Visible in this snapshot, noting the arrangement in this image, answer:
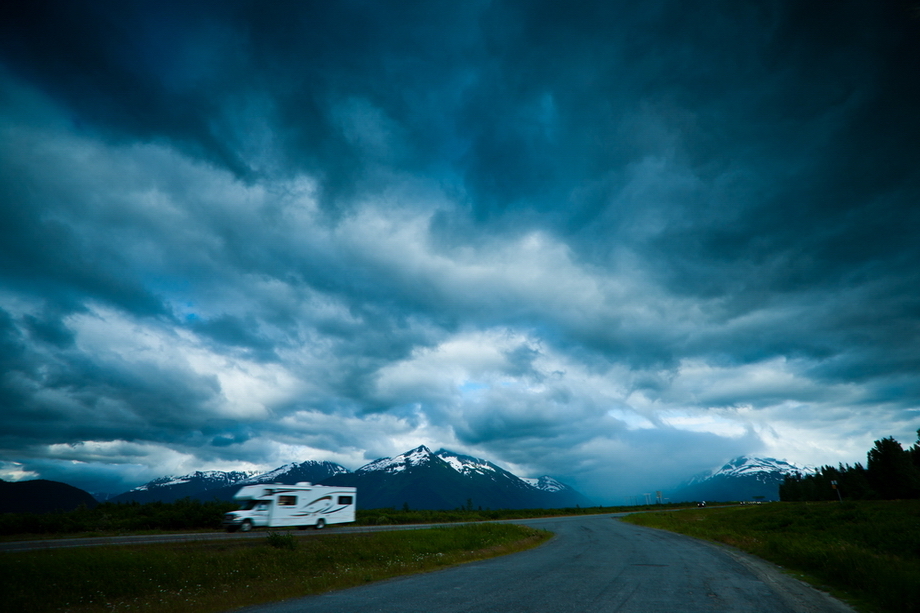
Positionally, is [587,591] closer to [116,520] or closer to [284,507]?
[284,507]

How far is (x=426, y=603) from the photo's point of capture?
11883 millimetres

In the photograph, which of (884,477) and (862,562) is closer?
(862,562)

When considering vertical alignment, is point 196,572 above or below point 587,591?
above

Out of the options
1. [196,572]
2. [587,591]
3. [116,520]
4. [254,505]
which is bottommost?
[587,591]

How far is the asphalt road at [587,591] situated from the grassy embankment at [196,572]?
219 cm

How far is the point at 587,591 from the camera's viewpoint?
13.1 m

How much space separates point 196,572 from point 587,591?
15.5 m

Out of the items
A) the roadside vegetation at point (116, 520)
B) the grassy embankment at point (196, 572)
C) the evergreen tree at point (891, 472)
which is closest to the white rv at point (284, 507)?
the roadside vegetation at point (116, 520)

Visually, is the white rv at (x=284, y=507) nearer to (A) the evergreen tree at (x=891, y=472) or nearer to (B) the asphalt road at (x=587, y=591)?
(B) the asphalt road at (x=587, y=591)

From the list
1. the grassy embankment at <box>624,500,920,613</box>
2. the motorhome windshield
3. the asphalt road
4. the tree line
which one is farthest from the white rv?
the tree line

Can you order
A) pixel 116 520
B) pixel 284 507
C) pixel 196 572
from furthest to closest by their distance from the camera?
pixel 116 520 < pixel 284 507 < pixel 196 572

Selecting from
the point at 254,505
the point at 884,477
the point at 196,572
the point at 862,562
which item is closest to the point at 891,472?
the point at 884,477

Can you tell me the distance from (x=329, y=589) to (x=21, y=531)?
33.9m

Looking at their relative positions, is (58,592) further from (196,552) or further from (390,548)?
(390,548)
